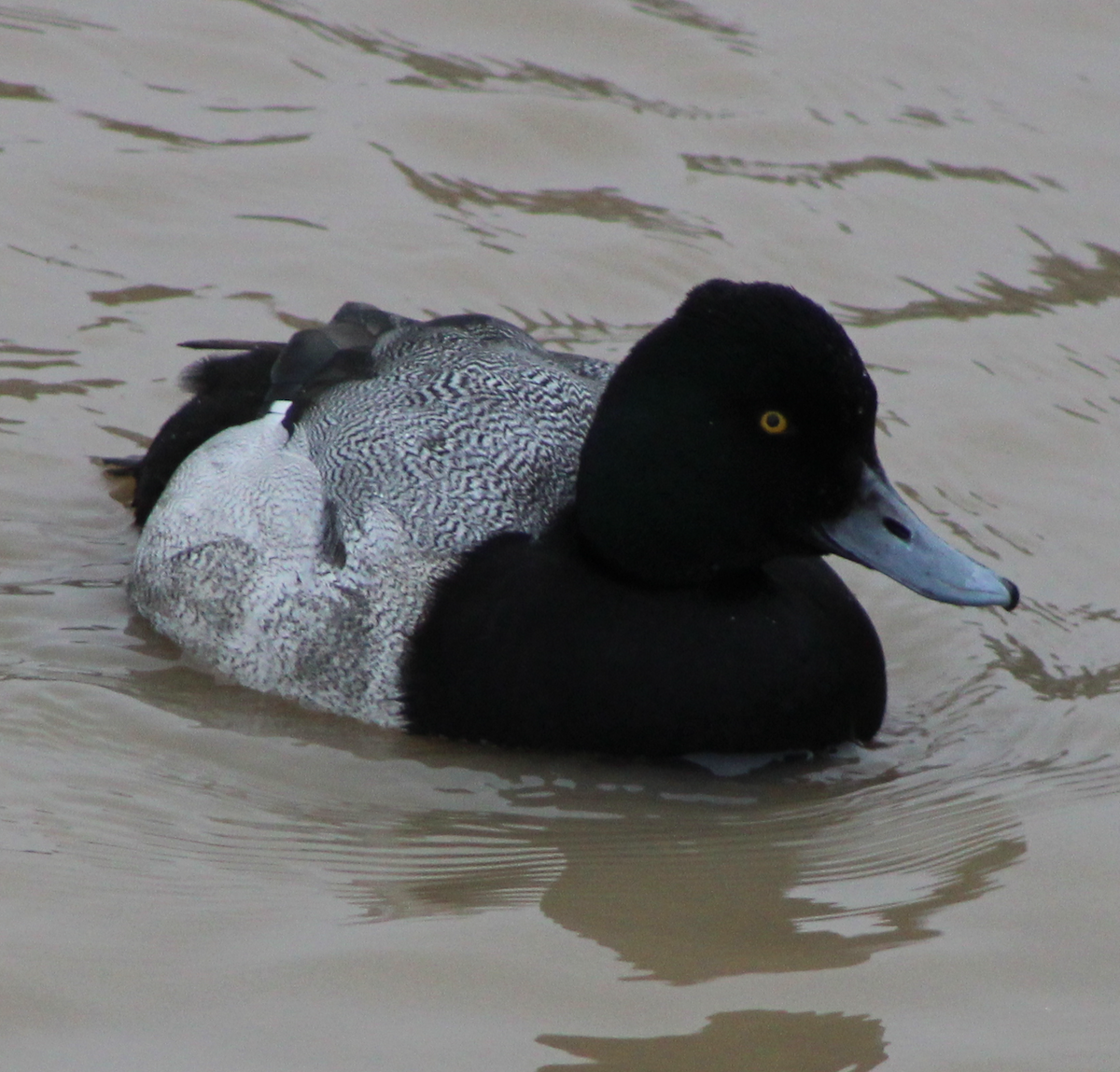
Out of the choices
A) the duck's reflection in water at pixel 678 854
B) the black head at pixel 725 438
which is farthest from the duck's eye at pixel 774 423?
the duck's reflection in water at pixel 678 854

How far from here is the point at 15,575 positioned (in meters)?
6.17

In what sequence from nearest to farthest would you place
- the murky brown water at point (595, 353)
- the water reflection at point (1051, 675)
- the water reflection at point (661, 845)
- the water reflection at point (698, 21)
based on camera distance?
the murky brown water at point (595, 353), the water reflection at point (661, 845), the water reflection at point (1051, 675), the water reflection at point (698, 21)

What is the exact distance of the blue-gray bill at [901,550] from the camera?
16.5ft

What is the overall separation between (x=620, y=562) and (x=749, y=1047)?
1.73 metres

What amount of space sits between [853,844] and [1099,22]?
6345 millimetres

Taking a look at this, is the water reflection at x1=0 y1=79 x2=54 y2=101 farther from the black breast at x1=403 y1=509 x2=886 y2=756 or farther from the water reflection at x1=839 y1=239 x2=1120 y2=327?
the black breast at x1=403 y1=509 x2=886 y2=756

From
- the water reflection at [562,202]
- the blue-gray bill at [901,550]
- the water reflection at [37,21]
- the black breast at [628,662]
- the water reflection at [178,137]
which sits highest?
the water reflection at [37,21]

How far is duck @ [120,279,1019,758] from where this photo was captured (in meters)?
5.05

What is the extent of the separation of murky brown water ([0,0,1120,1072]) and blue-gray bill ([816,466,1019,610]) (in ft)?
1.73

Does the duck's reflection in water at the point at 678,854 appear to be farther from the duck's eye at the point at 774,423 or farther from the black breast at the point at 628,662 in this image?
the duck's eye at the point at 774,423

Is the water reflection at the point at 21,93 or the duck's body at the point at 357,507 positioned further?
the water reflection at the point at 21,93

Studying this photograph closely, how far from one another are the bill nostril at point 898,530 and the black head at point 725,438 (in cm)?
12

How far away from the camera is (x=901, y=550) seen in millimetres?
5094

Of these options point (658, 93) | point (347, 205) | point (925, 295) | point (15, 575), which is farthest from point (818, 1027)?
point (658, 93)
